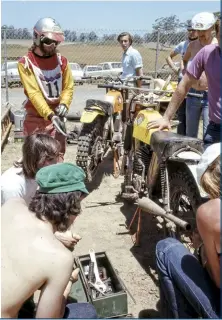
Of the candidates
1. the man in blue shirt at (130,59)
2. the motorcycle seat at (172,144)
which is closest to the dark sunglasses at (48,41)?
the motorcycle seat at (172,144)

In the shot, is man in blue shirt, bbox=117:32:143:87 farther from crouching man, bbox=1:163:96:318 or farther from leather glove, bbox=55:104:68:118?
crouching man, bbox=1:163:96:318

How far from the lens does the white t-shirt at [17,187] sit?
265 cm

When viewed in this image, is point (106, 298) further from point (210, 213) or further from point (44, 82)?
point (44, 82)

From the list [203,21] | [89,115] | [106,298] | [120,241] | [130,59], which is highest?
Answer: [203,21]

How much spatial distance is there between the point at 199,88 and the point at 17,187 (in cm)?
188

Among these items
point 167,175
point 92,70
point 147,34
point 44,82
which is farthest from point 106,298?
point 92,70

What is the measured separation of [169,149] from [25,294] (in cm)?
155

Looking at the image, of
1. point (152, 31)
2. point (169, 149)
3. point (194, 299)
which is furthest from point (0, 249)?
point (152, 31)

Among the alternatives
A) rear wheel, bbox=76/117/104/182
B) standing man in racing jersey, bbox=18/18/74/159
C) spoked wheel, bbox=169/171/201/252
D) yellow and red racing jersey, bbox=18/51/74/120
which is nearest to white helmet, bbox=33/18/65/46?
standing man in racing jersey, bbox=18/18/74/159

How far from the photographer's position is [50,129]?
404 centimetres

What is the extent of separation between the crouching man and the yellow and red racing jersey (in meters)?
1.99

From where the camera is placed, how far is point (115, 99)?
5188 millimetres

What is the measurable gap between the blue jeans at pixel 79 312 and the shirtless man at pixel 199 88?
201 cm

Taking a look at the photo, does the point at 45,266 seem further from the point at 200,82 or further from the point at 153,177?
the point at 200,82
